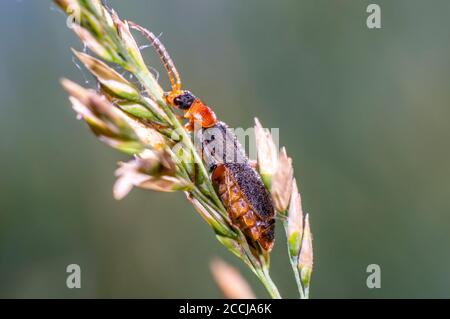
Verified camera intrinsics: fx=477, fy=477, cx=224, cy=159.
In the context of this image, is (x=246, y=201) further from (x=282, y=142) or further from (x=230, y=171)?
(x=282, y=142)

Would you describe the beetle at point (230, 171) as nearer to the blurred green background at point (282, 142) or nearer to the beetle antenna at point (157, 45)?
the beetle antenna at point (157, 45)

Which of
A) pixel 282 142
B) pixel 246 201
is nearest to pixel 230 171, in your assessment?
pixel 246 201

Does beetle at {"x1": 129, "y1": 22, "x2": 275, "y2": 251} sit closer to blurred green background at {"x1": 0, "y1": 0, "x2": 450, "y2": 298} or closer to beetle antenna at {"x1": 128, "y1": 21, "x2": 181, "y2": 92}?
beetle antenna at {"x1": 128, "y1": 21, "x2": 181, "y2": 92}

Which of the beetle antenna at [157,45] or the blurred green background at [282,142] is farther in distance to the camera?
the blurred green background at [282,142]

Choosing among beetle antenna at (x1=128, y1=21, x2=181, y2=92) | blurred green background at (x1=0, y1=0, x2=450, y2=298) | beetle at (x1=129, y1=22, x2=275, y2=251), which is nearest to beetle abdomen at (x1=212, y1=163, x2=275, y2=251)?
beetle at (x1=129, y1=22, x2=275, y2=251)

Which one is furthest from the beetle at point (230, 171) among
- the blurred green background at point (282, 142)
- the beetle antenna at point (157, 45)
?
the blurred green background at point (282, 142)
